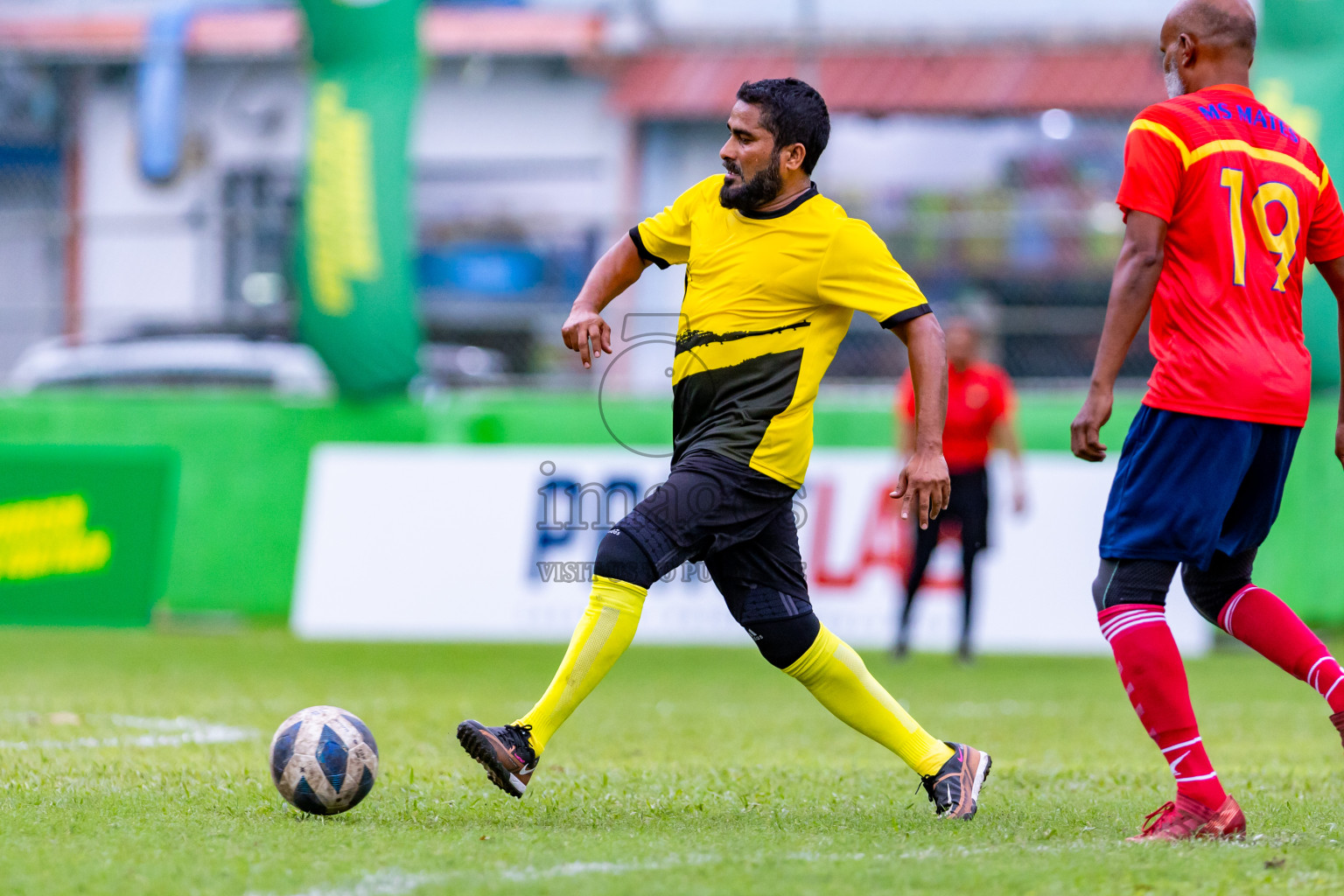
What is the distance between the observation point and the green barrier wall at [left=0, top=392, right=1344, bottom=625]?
1216 cm

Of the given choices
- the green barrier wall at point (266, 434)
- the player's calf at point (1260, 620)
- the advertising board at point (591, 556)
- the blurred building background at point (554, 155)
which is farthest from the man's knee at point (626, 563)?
the blurred building background at point (554, 155)

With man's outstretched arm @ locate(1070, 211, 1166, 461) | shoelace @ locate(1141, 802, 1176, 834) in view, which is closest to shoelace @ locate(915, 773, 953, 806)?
shoelace @ locate(1141, 802, 1176, 834)

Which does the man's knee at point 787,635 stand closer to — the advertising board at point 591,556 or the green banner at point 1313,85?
the advertising board at point 591,556

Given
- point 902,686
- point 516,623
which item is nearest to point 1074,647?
point 902,686

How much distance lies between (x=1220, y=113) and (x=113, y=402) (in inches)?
401

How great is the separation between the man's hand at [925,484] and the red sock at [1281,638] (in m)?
0.86

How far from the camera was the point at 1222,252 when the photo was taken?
4.22 m

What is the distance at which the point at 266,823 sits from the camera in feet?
14.2

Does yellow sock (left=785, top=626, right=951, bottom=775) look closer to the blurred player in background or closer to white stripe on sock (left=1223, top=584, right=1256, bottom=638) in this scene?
white stripe on sock (left=1223, top=584, right=1256, bottom=638)

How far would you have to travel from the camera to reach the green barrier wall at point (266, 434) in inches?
479

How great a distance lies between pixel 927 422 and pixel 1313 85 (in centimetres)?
814

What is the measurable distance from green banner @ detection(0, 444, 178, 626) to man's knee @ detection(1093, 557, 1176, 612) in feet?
30.0

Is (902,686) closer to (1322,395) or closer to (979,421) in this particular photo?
(979,421)

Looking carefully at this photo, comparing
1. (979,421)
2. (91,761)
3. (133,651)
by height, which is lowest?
(133,651)
